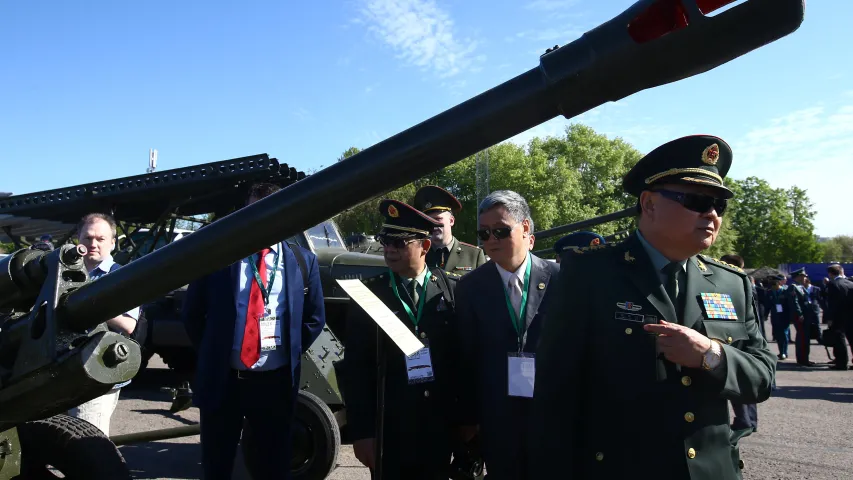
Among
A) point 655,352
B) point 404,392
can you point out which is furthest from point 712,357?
point 404,392

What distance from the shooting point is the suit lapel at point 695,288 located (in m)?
2.02

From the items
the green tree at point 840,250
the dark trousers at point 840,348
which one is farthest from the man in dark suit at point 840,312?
the green tree at point 840,250

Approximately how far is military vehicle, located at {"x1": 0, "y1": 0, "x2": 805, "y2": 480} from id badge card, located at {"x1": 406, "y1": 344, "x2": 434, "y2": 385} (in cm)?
145

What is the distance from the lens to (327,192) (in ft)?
4.05

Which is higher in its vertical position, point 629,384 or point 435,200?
point 435,200

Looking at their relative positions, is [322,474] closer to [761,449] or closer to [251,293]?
[251,293]

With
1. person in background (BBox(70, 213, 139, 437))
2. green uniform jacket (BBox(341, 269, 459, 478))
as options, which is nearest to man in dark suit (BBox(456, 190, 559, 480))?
green uniform jacket (BBox(341, 269, 459, 478))

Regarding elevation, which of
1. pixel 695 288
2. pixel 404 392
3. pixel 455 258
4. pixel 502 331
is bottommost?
pixel 404 392

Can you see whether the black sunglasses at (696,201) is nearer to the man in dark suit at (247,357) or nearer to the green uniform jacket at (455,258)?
the man in dark suit at (247,357)

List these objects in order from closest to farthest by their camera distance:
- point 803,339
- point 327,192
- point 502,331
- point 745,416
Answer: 1. point 327,192
2. point 502,331
3. point 745,416
4. point 803,339

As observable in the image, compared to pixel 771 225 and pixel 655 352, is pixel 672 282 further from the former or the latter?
pixel 771 225

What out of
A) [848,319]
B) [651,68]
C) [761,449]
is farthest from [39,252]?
[848,319]

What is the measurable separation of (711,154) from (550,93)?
3.89 feet

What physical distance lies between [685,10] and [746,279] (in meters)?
1.50
